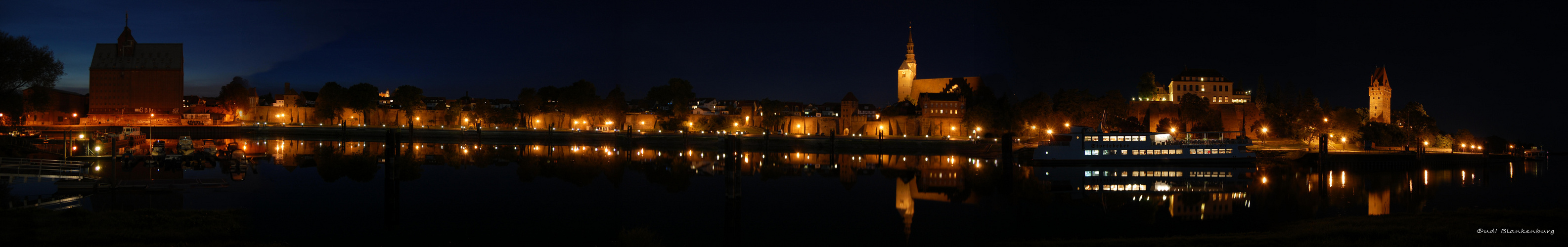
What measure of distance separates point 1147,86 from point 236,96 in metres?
81.3

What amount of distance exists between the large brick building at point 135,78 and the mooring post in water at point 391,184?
2239 inches

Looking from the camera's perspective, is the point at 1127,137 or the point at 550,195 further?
the point at 1127,137

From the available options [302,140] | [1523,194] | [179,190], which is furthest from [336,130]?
A: [1523,194]

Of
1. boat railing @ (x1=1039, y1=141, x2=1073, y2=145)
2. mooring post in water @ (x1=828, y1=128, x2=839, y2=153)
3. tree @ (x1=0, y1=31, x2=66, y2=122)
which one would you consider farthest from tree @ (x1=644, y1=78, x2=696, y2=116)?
tree @ (x1=0, y1=31, x2=66, y2=122)

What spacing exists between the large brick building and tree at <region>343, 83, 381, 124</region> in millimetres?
13688

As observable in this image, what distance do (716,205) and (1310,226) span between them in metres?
11.5

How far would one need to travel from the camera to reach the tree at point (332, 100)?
59.2 meters

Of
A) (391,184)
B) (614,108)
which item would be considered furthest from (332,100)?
(391,184)

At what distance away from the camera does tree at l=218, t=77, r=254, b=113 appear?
67875mm

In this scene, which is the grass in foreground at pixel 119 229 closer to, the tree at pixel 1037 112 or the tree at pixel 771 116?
the tree at pixel 1037 112

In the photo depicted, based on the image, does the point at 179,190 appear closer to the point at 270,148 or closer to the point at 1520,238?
the point at 1520,238

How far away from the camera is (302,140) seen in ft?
150

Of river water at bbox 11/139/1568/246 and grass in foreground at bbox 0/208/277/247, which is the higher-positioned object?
grass in foreground at bbox 0/208/277/247

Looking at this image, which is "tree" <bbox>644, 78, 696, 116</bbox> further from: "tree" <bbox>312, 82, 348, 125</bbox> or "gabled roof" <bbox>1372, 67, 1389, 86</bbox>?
"gabled roof" <bbox>1372, 67, 1389, 86</bbox>
